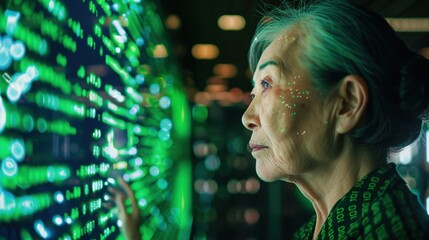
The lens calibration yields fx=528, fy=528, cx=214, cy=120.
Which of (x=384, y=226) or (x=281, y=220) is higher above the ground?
(x=384, y=226)

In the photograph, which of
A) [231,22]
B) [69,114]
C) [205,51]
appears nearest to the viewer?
[69,114]

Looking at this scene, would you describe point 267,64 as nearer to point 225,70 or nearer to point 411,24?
point 411,24

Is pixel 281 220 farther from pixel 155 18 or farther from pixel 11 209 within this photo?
pixel 11 209

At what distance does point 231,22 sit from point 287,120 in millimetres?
3957

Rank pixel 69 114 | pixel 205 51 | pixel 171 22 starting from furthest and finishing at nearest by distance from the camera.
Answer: pixel 205 51, pixel 171 22, pixel 69 114

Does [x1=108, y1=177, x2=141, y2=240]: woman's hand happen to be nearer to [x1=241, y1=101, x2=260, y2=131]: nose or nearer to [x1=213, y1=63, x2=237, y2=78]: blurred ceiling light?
[x1=241, y1=101, x2=260, y2=131]: nose

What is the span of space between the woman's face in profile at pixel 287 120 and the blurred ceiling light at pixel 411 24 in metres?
2.90

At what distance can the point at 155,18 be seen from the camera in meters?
1.55

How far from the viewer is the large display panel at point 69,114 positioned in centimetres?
47

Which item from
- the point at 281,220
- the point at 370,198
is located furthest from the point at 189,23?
the point at 370,198

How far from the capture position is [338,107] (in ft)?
3.60

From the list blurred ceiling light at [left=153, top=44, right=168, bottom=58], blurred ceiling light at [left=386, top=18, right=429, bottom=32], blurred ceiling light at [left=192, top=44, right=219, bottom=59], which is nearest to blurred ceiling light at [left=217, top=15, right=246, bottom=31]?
blurred ceiling light at [left=192, top=44, right=219, bottom=59]

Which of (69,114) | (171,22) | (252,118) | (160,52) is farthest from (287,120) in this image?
(171,22)

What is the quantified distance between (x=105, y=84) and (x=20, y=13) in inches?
13.9
